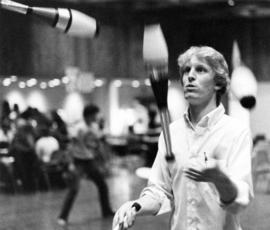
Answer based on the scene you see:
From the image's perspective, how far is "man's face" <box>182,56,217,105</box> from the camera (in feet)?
7.18

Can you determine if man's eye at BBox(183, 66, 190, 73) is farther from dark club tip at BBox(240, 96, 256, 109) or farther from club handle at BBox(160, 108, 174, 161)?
dark club tip at BBox(240, 96, 256, 109)

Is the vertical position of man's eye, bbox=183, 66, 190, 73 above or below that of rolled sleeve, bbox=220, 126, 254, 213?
above

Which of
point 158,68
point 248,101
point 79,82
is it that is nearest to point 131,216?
point 158,68

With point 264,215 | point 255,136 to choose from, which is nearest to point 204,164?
point 264,215

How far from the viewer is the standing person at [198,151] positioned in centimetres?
211

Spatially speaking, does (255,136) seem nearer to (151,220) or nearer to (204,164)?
(151,220)

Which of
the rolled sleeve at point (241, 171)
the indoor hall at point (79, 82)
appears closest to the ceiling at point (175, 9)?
the indoor hall at point (79, 82)

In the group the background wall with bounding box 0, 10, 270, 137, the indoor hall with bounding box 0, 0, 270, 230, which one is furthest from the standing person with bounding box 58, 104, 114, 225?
the background wall with bounding box 0, 10, 270, 137

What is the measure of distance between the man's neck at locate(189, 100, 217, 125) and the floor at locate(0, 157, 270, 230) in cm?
447

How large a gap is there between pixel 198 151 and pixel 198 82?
209mm

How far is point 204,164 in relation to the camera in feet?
5.90

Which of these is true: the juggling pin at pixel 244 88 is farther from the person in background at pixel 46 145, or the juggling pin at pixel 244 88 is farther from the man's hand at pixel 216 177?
the person in background at pixel 46 145

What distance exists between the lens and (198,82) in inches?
86.1

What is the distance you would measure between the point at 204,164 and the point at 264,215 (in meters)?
5.88
